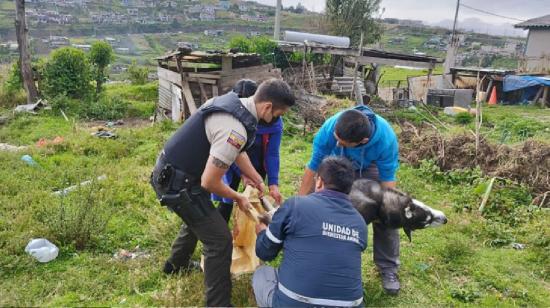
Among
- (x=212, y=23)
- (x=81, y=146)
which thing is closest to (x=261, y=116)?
(x=81, y=146)

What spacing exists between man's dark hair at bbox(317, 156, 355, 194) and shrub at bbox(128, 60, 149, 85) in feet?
52.7

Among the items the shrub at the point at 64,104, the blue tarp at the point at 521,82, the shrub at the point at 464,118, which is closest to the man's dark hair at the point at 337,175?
the shrub at the point at 64,104

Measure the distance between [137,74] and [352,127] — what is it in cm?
1591

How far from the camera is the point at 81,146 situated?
7395mm

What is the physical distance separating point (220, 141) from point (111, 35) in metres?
50.7

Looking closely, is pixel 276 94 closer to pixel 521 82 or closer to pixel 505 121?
pixel 505 121

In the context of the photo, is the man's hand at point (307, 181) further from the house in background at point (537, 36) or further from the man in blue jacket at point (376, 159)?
the house in background at point (537, 36)

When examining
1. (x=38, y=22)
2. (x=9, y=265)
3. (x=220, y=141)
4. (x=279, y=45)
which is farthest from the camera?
(x=38, y=22)

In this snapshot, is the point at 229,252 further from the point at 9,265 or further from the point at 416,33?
the point at 416,33

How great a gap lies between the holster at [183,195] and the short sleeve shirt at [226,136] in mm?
383

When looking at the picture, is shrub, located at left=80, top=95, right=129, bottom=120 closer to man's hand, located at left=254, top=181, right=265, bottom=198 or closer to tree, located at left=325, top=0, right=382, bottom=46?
man's hand, located at left=254, top=181, right=265, bottom=198

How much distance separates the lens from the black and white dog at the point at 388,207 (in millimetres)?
3131

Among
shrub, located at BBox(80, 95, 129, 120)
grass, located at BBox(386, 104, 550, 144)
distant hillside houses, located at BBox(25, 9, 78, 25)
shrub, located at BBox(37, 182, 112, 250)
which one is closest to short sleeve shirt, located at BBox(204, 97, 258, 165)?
shrub, located at BBox(37, 182, 112, 250)

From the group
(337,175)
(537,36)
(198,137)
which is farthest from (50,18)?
(337,175)
